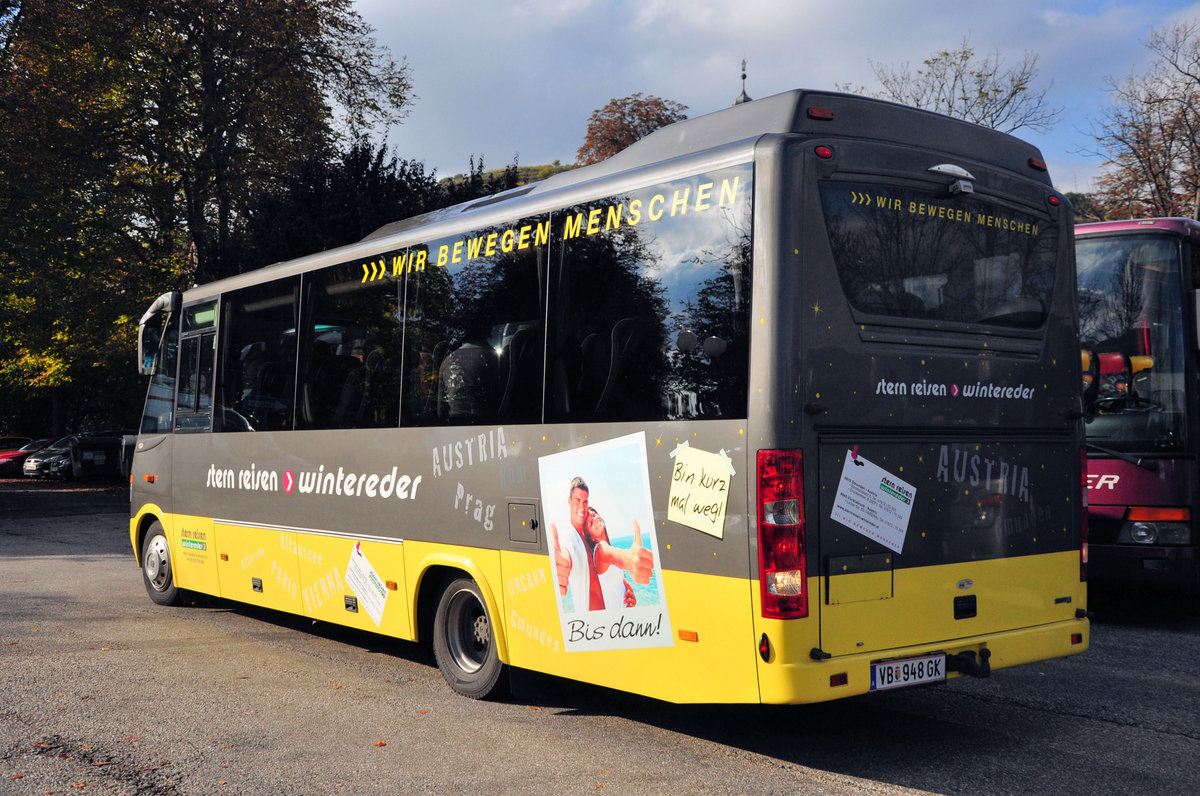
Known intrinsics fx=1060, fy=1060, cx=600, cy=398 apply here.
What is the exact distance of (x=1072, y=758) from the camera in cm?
540

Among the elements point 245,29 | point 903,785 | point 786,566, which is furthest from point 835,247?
point 245,29

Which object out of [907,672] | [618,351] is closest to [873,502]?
[907,672]

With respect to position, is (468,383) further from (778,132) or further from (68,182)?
(68,182)

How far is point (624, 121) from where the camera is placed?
143 ft

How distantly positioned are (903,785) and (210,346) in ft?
24.4

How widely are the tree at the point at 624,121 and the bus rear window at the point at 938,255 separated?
37968 millimetres

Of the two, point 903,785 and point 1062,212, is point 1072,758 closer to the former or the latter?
point 903,785

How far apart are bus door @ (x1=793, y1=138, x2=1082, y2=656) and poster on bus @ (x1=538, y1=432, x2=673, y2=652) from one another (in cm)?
92

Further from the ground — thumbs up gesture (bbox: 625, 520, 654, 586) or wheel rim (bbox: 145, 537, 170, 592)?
thumbs up gesture (bbox: 625, 520, 654, 586)

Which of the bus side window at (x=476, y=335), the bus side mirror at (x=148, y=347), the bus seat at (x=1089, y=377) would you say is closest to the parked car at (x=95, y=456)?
the bus side mirror at (x=148, y=347)

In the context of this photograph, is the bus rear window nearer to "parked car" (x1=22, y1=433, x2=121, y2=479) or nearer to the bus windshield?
the bus windshield

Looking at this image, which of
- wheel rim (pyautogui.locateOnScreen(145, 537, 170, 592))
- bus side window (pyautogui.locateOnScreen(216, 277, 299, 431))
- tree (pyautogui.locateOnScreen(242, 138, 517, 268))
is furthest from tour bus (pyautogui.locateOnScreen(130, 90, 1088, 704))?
tree (pyautogui.locateOnScreen(242, 138, 517, 268))

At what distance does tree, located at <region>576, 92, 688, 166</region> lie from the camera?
4316 cm

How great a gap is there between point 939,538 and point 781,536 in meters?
1.09
